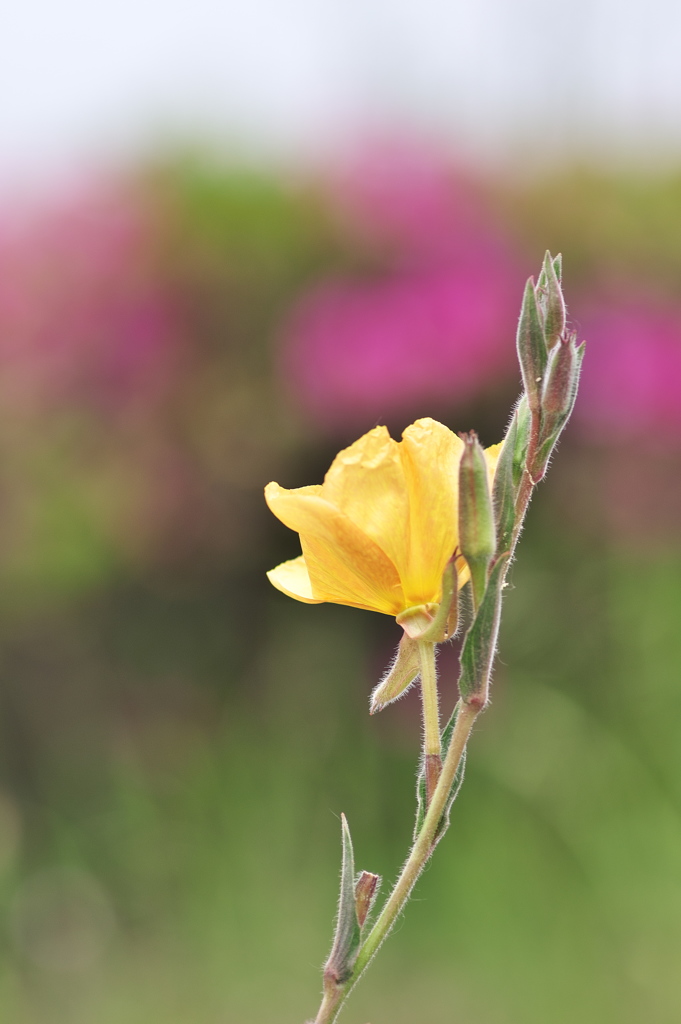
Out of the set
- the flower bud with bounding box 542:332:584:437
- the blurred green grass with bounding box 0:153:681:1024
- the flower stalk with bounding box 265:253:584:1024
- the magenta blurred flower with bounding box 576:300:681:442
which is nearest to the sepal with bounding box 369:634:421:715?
the flower stalk with bounding box 265:253:584:1024

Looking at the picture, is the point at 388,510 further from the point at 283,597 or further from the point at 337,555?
the point at 283,597

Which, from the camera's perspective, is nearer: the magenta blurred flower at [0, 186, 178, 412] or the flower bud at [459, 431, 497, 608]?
the flower bud at [459, 431, 497, 608]

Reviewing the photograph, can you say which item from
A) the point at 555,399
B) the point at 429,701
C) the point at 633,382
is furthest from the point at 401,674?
the point at 633,382

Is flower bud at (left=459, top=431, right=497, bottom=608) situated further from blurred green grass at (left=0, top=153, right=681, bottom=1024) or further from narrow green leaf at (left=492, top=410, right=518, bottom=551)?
blurred green grass at (left=0, top=153, right=681, bottom=1024)

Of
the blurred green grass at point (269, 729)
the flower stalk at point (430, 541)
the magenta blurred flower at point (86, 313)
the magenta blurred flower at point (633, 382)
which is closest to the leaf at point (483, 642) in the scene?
the flower stalk at point (430, 541)

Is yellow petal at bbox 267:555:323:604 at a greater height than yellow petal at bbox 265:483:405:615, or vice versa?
yellow petal at bbox 265:483:405:615

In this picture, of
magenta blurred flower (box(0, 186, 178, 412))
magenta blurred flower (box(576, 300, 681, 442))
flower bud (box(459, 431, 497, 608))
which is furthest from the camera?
magenta blurred flower (box(0, 186, 178, 412))

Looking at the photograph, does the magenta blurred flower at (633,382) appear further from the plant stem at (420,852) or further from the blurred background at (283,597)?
the plant stem at (420,852)
